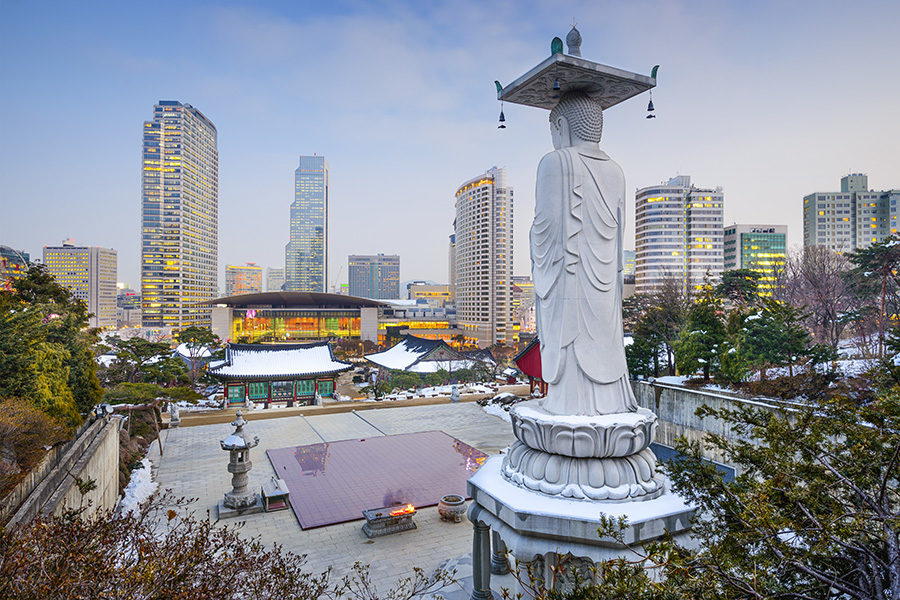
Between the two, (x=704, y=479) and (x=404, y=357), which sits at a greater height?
(x=704, y=479)

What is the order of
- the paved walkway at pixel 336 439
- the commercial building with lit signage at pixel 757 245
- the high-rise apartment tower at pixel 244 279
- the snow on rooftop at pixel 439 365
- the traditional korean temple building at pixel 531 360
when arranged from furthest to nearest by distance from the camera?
the high-rise apartment tower at pixel 244 279 → the commercial building with lit signage at pixel 757 245 → the snow on rooftop at pixel 439 365 → the traditional korean temple building at pixel 531 360 → the paved walkway at pixel 336 439

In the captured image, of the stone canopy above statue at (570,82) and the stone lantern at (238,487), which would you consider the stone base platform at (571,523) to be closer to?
the stone canopy above statue at (570,82)

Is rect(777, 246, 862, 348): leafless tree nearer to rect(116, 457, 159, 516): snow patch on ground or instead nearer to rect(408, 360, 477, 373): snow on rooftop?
rect(408, 360, 477, 373): snow on rooftop

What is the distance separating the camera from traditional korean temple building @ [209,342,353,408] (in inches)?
1041

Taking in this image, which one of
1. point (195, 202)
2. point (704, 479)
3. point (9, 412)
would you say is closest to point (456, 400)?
point (9, 412)

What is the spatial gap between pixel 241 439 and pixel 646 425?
30.3ft

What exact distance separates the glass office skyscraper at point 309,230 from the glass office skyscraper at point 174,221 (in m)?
90.2

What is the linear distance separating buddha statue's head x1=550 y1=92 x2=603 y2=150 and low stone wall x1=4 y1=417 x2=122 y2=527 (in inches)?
273

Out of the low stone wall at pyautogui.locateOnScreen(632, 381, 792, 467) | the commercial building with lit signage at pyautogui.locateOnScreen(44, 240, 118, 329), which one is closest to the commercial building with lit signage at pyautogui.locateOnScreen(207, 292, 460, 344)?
the low stone wall at pyautogui.locateOnScreen(632, 381, 792, 467)

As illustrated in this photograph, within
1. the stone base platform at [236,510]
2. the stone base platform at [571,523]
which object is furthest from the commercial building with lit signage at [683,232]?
the stone base platform at [571,523]

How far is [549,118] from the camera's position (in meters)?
7.03

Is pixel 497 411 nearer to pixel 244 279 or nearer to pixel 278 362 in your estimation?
pixel 278 362

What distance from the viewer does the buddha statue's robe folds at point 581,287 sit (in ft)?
20.7

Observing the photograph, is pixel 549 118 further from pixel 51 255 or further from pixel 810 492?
pixel 51 255
